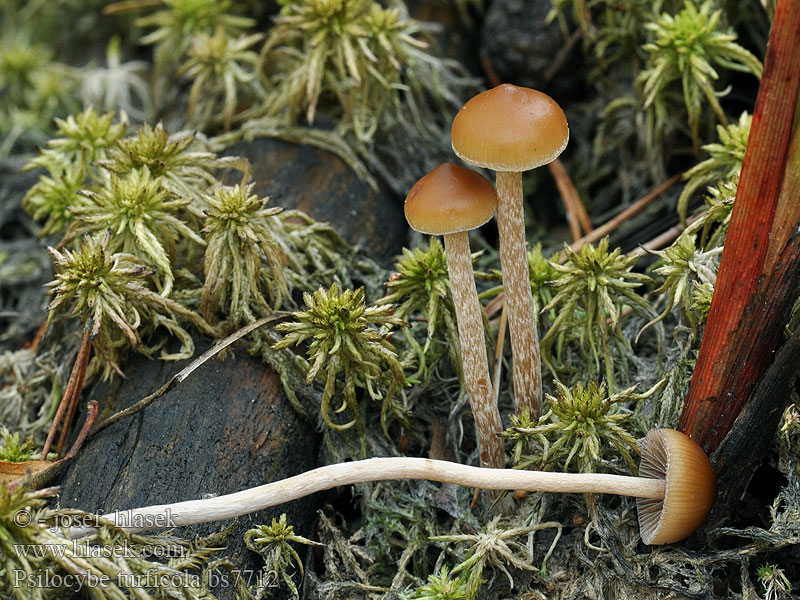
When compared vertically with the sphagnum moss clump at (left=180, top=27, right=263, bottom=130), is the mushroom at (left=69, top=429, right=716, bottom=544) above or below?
below

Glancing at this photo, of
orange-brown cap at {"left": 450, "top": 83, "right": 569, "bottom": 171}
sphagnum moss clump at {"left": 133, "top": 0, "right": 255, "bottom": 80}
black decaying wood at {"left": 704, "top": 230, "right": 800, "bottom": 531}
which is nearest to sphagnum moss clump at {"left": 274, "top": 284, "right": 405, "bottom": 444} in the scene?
orange-brown cap at {"left": 450, "top": 83, "right": 569, "bottom": 171}

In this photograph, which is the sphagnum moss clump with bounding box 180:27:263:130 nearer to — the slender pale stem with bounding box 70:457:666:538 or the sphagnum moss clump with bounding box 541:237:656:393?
the sphagnum moss clump with bounding box 541:237:656:393

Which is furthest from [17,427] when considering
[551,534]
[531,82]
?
[531,82]

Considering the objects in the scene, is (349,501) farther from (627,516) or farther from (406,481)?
(627,516)

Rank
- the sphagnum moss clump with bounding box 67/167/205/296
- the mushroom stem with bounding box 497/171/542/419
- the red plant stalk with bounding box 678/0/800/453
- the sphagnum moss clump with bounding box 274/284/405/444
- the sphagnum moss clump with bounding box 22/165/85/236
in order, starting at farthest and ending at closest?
1. the sphagnum moss clump with bounding box 22/165/85/236
2. the sphagnum moss clump with bounding box 67/167/205/296
3. the sphagnum moss clump with bounding box 274/284/405/444
4. the mushroom stem with bounding box 497/171/542/419
5. the red plant stalk with bounding box 678/0/800/453

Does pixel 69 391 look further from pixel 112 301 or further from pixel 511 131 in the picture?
pixel 511 131

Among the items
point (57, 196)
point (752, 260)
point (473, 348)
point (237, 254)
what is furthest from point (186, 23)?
point (752, 260)
